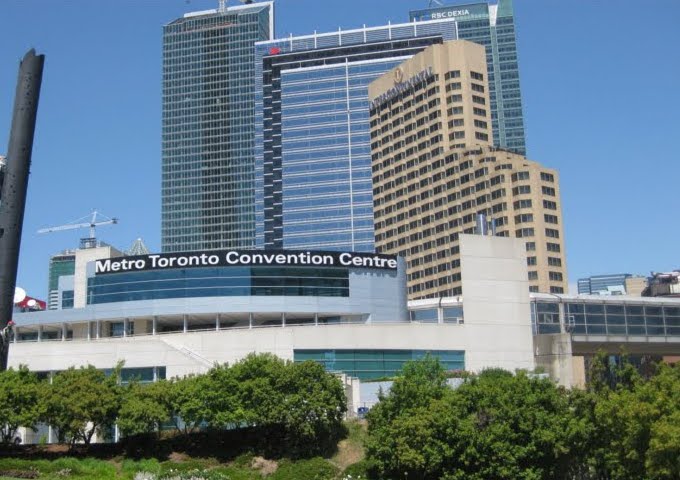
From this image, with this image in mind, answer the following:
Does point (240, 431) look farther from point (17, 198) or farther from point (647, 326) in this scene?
point (647, 326)

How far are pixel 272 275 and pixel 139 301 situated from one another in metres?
17.9

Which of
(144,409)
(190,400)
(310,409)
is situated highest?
(190,400)

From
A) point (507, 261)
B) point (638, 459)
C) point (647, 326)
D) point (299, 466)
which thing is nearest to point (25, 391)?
point (299, 466)

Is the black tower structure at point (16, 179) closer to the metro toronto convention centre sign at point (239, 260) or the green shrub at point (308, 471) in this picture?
the metro toronto convention centre sign at point (239, 260)

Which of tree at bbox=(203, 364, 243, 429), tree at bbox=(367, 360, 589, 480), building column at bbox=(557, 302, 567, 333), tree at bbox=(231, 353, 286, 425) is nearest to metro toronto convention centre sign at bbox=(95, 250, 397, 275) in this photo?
building column at bbox=(557, 302, 567, 333)

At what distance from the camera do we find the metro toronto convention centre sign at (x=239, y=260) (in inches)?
4476

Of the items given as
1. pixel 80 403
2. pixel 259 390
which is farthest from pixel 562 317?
pixel 80 403

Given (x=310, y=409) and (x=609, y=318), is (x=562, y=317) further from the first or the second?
(x=310, y=409)

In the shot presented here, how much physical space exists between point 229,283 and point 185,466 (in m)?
42.3

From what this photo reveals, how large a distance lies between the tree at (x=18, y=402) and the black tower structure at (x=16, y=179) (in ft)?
26.6

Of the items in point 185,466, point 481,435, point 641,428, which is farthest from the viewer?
point 185,466

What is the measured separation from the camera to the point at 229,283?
113312mm

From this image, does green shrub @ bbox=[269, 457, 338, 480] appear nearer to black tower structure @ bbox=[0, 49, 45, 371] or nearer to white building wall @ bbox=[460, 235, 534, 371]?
black tower structure @ bbox=[0, 49, 45, 371]

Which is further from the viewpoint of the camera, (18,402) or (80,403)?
(18,402)
